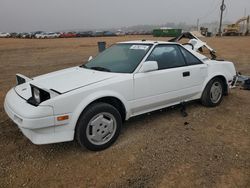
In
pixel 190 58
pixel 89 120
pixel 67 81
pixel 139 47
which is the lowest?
pixel 89 120

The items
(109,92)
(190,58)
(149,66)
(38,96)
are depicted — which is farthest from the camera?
(190,58)

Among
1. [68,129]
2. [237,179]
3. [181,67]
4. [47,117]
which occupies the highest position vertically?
[181,67]

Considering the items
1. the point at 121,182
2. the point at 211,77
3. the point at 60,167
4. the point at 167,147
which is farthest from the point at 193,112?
the point at 60,167

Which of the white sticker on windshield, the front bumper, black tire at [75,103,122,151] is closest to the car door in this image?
the white sticker on windshield

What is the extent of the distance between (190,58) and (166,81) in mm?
868

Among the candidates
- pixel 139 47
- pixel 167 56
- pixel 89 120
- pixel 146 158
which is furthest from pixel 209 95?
pixel 89 120

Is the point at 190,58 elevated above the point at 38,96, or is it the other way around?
the point at 190,58

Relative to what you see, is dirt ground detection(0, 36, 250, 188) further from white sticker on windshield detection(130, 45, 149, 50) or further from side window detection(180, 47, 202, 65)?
white sticker on windshield detection(130, 45, 149, 50)

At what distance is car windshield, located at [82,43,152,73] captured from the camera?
388 centimetres

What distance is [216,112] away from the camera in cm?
480

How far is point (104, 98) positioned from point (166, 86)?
117 cm

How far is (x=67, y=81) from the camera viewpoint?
3482 mm

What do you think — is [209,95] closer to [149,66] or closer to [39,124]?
[149,66]

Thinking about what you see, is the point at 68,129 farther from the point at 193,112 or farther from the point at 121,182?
the point at 193,112
